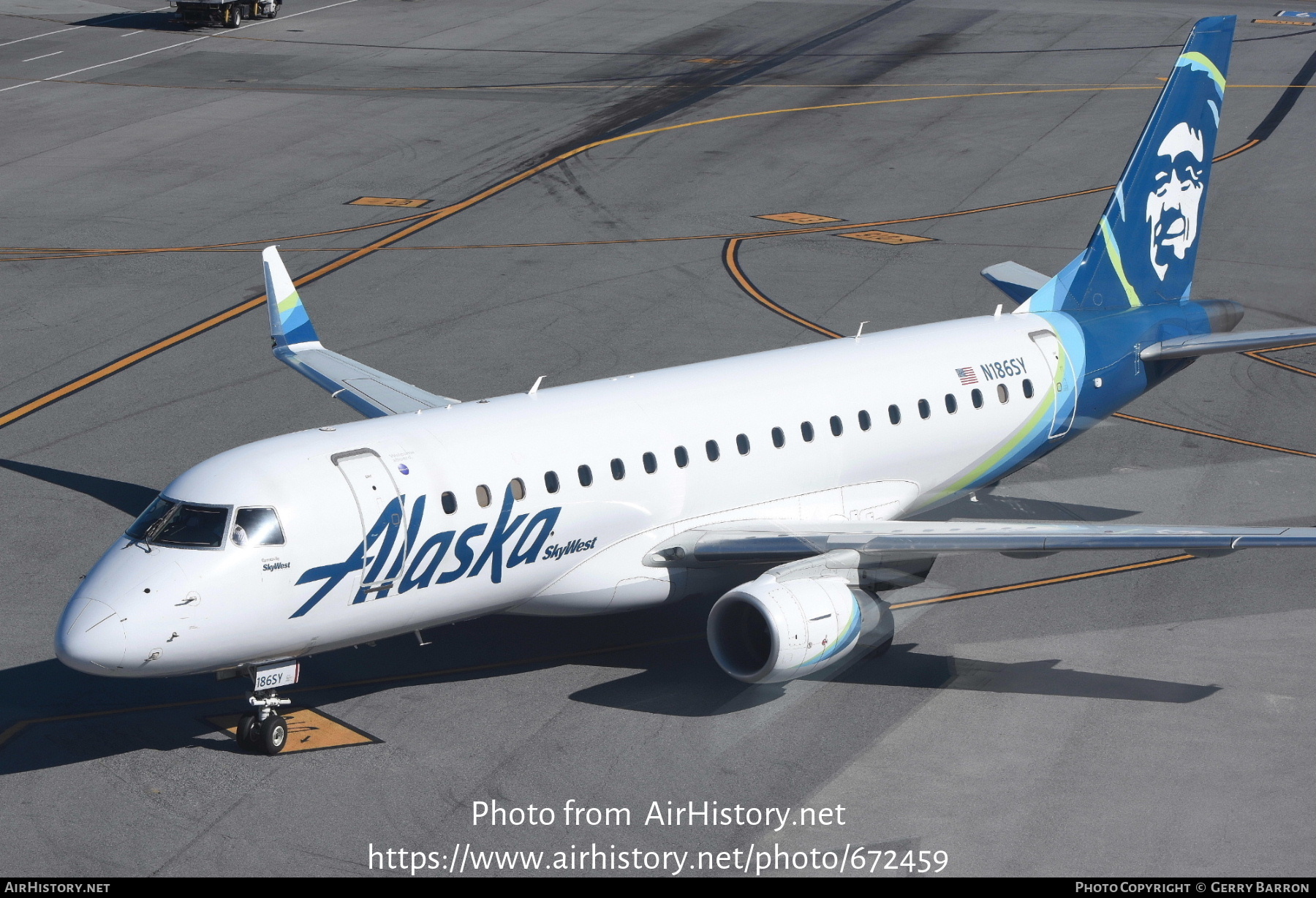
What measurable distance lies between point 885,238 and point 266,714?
33.1 m

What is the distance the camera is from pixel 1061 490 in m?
31.1

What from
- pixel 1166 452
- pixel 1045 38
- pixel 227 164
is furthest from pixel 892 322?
pixel 1045 38

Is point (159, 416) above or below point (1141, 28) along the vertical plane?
below

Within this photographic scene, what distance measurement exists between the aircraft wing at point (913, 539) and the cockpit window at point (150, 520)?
7.62 metres

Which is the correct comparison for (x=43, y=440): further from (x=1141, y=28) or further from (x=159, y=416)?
(x=1141, y=28)

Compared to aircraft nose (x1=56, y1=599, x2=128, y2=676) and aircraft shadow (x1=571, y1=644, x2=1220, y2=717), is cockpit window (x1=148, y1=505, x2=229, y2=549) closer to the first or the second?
aircraft nose (x1=56, y1=599, x2=128, y2=676)

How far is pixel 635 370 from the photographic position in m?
37.3

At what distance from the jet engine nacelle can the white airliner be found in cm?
4

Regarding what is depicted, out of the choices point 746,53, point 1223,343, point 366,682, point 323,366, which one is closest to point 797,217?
point 1223,343

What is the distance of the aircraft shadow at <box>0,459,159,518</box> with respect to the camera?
1169 inches

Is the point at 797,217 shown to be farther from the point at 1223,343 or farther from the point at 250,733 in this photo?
the point at 250,733

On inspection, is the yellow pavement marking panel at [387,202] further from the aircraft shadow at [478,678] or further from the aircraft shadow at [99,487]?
the aircraft shadow at [478,678]
